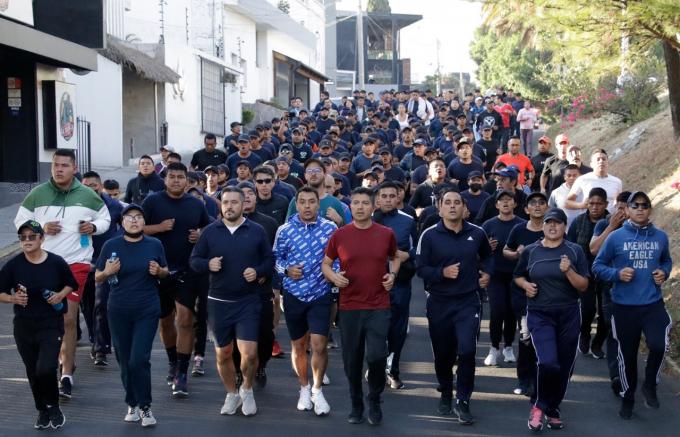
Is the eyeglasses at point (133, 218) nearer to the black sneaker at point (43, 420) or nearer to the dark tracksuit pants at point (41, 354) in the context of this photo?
the dark tracksuit pants at point (41, 354)

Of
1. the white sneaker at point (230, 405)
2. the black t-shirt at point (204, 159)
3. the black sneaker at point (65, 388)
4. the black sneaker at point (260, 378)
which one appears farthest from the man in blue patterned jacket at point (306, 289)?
A: the black t-shirt at point (204, 159)

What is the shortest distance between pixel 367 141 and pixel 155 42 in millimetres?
18837

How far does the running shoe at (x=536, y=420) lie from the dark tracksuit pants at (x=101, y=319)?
4.47 meters

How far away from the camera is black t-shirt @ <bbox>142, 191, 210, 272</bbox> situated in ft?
31.9

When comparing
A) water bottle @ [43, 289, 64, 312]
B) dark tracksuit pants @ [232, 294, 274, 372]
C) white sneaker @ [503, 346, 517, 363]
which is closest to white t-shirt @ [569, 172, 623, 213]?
white sneaker @ [503, 346, 517, 363]

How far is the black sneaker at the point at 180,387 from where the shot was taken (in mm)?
9258

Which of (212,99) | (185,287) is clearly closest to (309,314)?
(185,287)

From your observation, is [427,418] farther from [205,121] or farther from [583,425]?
[205,121]

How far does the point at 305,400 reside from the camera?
8.87m

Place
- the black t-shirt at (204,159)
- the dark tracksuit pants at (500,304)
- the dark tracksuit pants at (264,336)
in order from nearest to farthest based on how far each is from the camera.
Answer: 1. the dark tracksuit pants at (264,336)
2. the dark tracksuit pants at (500,304)
3. the black t-shirt at (204,159)

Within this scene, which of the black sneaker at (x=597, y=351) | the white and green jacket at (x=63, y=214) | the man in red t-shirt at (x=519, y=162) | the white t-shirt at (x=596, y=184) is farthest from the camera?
the man in red t-shirt at (x=519, y=162)

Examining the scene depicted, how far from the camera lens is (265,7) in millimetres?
45188

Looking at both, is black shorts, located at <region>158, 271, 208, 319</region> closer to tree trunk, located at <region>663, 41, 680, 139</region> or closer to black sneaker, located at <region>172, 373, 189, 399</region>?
black sneaker, located at <region>172, 373, 189, 399</region>

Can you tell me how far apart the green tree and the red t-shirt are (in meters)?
88.0
